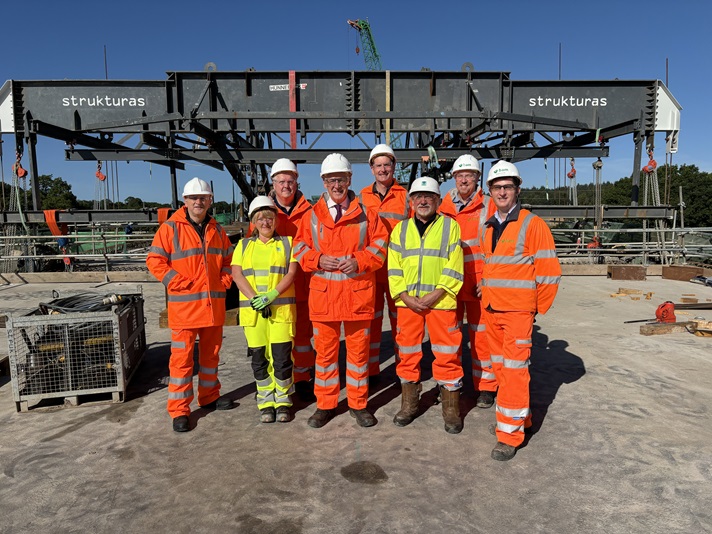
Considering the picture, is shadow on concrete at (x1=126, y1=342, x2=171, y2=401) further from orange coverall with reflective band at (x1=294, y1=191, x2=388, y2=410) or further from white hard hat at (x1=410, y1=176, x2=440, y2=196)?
white hard hat at (x1=410, y1=176, x2=440, y2=196)

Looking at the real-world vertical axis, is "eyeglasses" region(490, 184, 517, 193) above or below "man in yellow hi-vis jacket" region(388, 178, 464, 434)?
above

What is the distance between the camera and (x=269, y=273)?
3842 mm

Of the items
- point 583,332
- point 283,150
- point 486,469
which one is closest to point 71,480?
point 486,469

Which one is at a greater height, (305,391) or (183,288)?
(183,288)

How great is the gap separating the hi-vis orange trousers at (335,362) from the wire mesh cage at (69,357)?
6.62 ft

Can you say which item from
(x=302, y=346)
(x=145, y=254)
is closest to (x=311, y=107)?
(x=145, y=254)

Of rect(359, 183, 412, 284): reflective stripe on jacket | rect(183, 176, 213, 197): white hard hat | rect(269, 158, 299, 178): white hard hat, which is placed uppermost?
rect(269, 158, 299, 178): white hard hat

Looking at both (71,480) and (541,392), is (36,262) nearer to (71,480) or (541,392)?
(71,480)

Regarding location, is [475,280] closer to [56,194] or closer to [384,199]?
[384,199]

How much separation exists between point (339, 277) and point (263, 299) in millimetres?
665

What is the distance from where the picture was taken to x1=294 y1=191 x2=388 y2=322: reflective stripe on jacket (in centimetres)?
367

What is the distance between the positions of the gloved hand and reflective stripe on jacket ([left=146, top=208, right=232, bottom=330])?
432 millimetres

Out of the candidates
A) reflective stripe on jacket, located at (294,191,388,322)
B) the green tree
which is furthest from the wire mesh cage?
the green tree

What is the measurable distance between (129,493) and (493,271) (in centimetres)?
294
